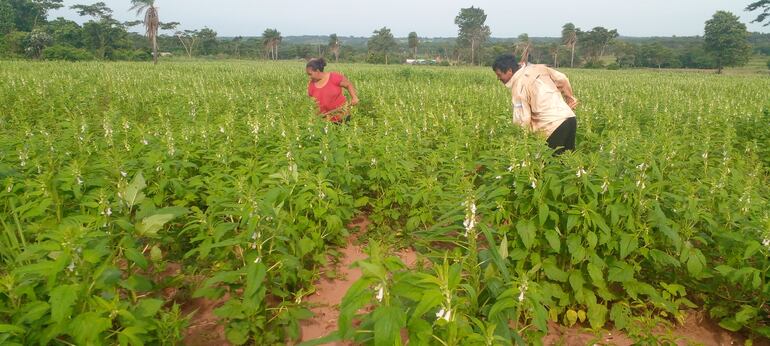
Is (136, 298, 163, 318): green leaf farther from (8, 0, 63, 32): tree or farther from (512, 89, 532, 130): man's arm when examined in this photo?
(8, 0, 63, 32): tree

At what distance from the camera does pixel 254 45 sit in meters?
94.6

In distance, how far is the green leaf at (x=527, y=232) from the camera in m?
2.83

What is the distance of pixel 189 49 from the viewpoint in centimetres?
8094

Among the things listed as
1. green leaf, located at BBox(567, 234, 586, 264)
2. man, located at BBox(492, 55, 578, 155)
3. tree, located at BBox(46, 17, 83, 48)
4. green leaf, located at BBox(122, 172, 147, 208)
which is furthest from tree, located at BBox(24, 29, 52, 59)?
green leaf, located at BBox(567, 234, 586, 264)

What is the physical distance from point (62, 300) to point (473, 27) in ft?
327

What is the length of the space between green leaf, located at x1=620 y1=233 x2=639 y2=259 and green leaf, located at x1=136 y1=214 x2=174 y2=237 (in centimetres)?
293

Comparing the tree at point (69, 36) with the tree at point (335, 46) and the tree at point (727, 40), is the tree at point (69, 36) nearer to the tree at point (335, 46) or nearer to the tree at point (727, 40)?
the tree at point (335, 46)

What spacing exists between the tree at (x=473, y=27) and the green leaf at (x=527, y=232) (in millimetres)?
94211

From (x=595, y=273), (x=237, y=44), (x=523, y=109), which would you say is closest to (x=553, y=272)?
(x=595, y=273)

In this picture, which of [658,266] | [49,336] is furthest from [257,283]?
[658,266]

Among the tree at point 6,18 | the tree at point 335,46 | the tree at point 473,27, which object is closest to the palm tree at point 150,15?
the tree at point 6,18

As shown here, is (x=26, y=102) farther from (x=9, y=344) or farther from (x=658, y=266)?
(x=658, y=266)

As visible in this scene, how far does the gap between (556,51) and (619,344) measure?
3265 inches

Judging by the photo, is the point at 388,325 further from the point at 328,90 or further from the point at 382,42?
the point at 382,42
